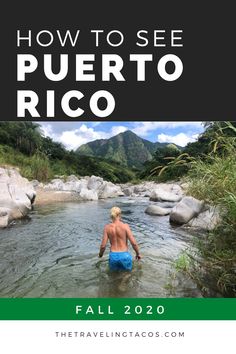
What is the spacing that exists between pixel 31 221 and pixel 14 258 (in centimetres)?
638

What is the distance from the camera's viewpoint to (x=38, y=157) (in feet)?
140

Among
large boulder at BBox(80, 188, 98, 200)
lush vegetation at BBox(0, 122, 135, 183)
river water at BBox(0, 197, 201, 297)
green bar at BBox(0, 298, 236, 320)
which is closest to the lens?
green bar at BBox(0, 298, 236, 320)

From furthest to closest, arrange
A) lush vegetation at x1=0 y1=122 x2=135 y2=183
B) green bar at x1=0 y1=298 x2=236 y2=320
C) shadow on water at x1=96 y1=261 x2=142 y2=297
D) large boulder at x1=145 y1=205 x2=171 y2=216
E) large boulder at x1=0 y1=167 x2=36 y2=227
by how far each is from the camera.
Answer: lush vegetation at x1=0 y1=122 x2=135 y2=183, large boulder at x1=145 y1=205 x2=171 y2=216, large boulder at x1=0 y1=167 x2=36 y2=227, shadow on water at x1=96 y1=261 x2=142 y2=297, green bar at x1=0 y1=298 x2=236 y2=320

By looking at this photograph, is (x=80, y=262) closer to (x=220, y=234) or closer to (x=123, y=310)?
(x=220, y=234)

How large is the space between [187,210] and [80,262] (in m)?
6.69

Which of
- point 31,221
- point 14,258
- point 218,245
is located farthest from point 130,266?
point 31,221

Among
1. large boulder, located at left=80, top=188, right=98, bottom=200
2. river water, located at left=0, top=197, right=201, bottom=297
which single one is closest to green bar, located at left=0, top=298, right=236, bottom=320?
river water, located at left=0, top=197, right=201, bottom=297

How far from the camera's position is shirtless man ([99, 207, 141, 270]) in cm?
782

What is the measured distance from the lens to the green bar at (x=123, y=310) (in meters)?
4.82

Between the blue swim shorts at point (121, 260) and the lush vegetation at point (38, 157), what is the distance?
31.1m

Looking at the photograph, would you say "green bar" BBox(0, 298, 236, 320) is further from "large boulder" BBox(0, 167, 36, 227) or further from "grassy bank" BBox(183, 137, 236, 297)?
"large boulder" BBox(0, 167, 36, 227)

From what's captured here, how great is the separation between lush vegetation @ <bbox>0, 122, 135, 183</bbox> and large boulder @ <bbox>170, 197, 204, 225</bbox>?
83.3 feet

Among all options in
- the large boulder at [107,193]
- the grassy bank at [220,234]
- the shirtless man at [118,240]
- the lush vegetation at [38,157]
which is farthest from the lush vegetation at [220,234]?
the lush vegetation at [38,157]

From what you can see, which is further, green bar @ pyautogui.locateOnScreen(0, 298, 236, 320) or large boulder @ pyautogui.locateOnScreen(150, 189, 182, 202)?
large boulder @ pyautogui.locateOnScreen(150, 189, 182, 202)
